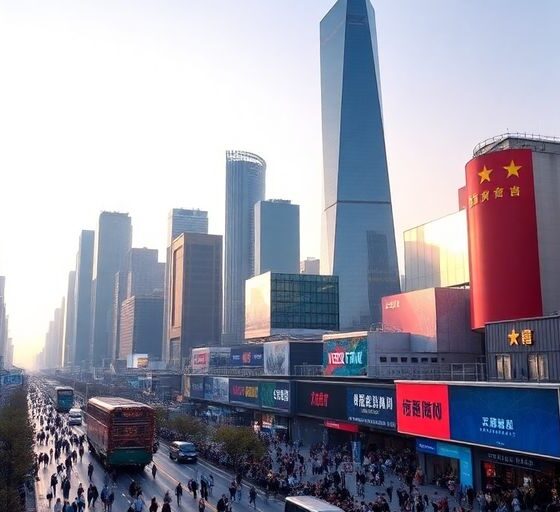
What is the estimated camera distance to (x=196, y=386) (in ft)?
378

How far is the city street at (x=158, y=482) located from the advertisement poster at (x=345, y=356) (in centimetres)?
1978

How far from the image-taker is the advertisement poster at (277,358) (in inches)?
3501

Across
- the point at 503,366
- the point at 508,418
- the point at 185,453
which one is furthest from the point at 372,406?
the point at 508,418

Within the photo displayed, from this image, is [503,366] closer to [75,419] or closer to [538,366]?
[538,366]

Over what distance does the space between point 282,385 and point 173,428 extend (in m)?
13.7

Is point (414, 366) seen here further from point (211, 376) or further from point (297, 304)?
point (297, 304)

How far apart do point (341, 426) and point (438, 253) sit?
3088 inches

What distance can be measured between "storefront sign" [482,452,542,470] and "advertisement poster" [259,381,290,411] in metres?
35.6

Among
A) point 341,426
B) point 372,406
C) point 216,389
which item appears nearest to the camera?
point 372,406

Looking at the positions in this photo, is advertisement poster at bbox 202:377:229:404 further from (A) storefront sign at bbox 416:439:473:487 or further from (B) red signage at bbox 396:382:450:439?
(A) storefront sign at bbox 416:439:473:487

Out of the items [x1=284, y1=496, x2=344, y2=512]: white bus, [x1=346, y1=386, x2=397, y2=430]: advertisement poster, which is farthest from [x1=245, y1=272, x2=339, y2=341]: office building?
[x1=284, y1=496, x2=344, y2=512]: white bus

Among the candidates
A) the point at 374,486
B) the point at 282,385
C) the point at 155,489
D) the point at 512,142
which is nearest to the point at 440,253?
the point at 282,385

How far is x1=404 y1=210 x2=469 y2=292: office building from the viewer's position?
125 meters

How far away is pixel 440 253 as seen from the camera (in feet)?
439
